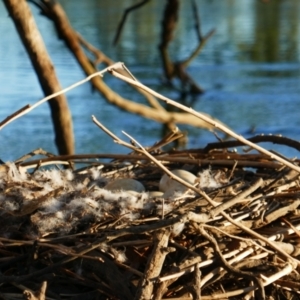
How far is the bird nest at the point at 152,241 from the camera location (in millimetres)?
1002

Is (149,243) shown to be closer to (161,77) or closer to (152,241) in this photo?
(152,241)

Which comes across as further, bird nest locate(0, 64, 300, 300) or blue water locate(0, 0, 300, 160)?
blue water locate(0, 0, 300, 160)

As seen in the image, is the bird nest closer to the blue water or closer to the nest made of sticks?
the nest made of sticks

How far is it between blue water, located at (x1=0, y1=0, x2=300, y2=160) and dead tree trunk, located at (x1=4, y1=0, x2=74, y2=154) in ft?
1.98

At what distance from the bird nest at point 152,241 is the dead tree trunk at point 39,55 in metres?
1.00

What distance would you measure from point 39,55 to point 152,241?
1.24 m

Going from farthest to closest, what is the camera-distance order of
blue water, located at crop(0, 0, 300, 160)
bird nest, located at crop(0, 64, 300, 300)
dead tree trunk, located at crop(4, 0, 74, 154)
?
blue water, located at crop(0, 0, 300, 160) < dead tree trunk, located at crop(4, 0, 74, 154) < bird nest, located at crop(0, 64, 300, 300)

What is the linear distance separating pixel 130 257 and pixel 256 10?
29.2ft

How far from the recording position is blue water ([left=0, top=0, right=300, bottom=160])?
3.80m

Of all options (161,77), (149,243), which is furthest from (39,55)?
(161,77)

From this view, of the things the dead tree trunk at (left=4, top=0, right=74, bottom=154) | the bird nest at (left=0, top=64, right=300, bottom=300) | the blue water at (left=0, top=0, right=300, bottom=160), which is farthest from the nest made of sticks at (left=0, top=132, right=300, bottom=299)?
the blue water at (left=0, top=0, right=300, bottom=160)

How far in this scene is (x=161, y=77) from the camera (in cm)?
498

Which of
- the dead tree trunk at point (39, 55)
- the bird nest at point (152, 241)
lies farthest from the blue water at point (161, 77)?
the bird nest at point (152, 241)

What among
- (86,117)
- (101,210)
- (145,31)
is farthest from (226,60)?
(101,210)
